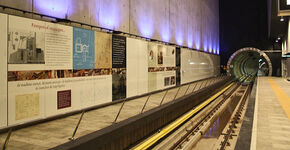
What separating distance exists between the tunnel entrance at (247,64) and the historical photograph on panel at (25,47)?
2392 centimetres

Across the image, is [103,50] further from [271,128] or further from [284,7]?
[284,7]

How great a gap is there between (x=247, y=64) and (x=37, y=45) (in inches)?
1416

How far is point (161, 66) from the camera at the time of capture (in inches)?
479

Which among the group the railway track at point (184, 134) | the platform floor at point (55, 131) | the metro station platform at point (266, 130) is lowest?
the railway track at point (184, 134)

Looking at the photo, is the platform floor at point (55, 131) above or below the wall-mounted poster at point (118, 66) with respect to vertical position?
below

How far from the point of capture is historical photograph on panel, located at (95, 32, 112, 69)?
745 cm

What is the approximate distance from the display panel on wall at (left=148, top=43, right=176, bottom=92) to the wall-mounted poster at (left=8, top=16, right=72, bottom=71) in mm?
5196

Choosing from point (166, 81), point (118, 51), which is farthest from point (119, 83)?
point (166, 81)

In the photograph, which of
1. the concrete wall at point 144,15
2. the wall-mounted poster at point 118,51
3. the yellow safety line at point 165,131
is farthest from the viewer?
the wall-mounted poster at point 118,51

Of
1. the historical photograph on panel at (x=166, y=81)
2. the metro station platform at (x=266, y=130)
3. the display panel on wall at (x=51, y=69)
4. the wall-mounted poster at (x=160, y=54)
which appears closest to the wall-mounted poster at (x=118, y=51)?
the display panel on wall at (x=51, y=69)

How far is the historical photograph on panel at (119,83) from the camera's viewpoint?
27.6 feet

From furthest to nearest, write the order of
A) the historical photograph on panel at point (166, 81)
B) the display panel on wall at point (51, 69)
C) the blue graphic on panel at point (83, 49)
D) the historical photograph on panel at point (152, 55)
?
the historical photograph on panel at point (166, 81), the historical photograph on panel at point (152, 55), the blue graphic on panel at point (83, 49), the display panel on wall at point (51, 69)

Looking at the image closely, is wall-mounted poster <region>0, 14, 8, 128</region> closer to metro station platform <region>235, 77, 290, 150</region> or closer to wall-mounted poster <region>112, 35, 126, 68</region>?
wall-mounted poster <region>112, 35, 126, 68</region>

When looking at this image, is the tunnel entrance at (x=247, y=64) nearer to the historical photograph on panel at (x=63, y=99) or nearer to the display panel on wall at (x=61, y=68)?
the display panel on wall at (x=61, y=68)
